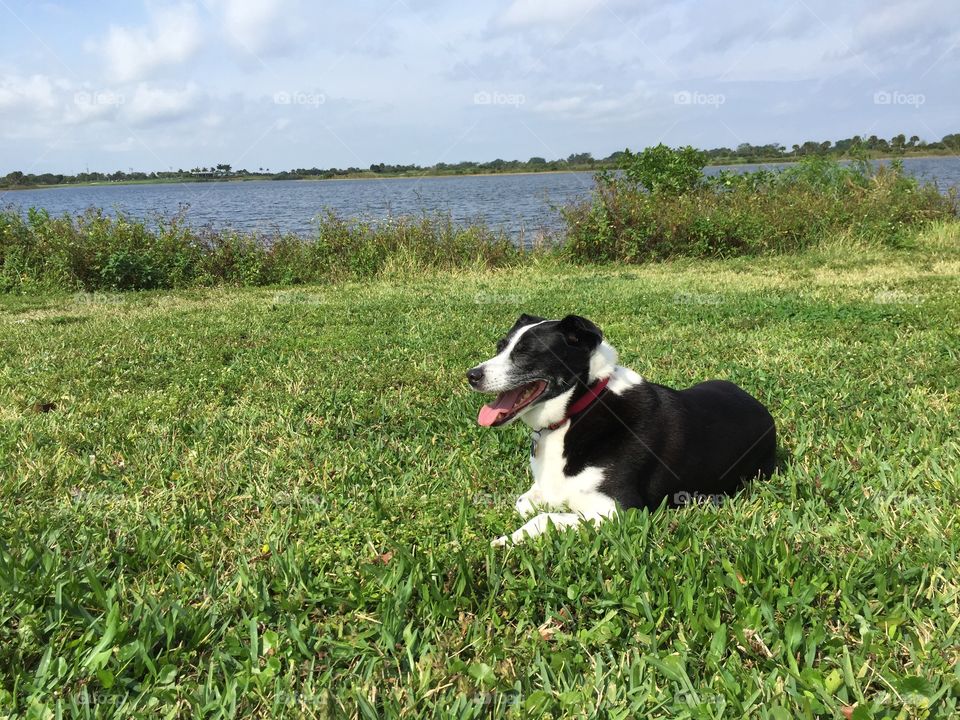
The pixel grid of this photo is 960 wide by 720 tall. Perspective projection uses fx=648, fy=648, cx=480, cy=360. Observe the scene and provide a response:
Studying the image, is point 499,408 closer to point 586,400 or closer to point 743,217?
point 586,400

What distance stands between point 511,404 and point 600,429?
497 mm

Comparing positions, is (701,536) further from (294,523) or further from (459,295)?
(459,295)

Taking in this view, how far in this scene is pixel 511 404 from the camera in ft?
11.5

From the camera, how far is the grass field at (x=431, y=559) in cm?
209

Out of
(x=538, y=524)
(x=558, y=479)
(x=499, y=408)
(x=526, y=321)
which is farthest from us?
(x=526, y=321)

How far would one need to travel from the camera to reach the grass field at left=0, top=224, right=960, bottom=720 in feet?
6.85

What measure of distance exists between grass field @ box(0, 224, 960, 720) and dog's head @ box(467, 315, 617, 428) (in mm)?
532

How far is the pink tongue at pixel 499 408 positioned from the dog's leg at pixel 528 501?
416 millimetres

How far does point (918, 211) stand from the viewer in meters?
15.3

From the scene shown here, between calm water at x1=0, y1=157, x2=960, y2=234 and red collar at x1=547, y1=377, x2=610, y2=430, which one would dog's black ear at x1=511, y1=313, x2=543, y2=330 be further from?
calm water at x1=0, y1=157, x2=960, y2=234

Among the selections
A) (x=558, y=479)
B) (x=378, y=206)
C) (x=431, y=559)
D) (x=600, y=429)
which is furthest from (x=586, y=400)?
(x=378, y=206)

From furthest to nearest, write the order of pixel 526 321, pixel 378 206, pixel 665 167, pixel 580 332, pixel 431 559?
pixel 378 206 → pixel 665 167 → pixel 526 321 → pixel 580 332 → pixel 431 559

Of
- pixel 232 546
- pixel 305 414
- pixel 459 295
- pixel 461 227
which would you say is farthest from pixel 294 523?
pixel 461 227

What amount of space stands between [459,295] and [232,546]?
312 inches
